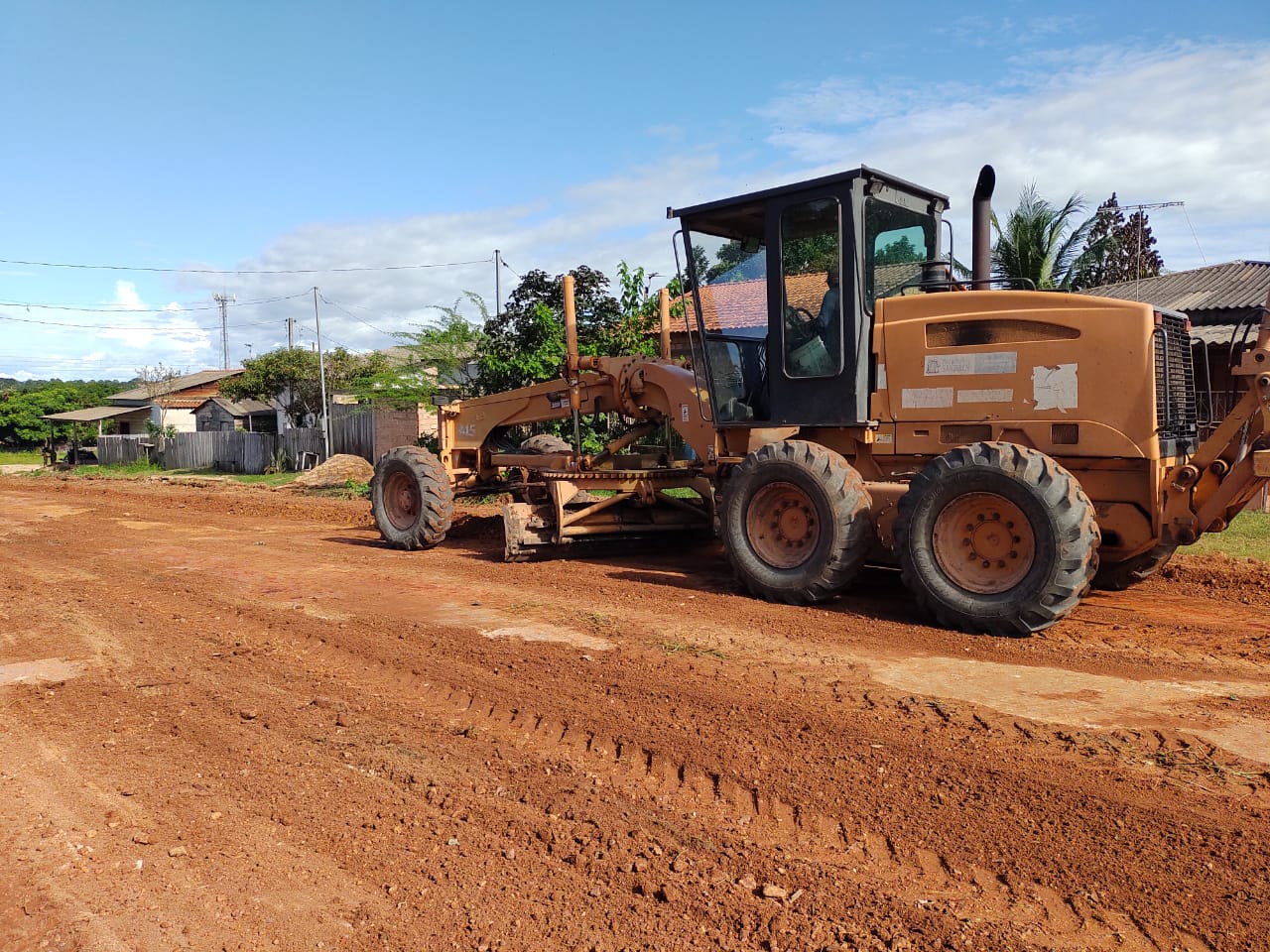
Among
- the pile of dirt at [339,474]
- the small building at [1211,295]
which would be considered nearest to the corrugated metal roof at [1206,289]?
the small building at [1211,295]

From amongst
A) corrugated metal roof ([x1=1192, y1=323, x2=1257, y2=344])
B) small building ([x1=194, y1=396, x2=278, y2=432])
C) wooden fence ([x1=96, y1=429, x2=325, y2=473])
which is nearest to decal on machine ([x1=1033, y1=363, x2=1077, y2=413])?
corrugated metal roof ([x1=1192, y1=323, x2=1257, y2=344])

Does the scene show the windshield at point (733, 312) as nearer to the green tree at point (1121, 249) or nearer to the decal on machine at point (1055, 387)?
the decal on machine at point (1055, 387)

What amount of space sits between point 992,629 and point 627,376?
16.0 ft

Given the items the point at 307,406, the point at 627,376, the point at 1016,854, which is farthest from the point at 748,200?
the point at 307,406

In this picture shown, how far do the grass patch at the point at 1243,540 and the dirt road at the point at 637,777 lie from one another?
2.03m

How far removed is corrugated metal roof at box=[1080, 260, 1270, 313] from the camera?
1688cm

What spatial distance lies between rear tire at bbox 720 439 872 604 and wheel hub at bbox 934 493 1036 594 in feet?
2.19

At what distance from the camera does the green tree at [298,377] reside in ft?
111

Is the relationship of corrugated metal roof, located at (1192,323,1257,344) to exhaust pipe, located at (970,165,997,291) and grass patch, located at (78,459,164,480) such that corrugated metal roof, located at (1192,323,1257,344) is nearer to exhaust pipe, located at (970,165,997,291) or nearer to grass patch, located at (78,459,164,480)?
exhaust pipe, located at (970,165,997,291)

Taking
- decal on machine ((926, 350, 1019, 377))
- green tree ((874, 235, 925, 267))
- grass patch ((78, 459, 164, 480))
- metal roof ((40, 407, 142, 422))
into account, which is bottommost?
grass patch ((78, 459, 164, 480))

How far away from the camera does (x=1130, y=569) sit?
292 inches

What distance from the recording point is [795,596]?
24.1 ft

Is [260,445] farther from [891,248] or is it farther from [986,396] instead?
[986,396]

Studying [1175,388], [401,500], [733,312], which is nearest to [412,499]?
[401,500]
